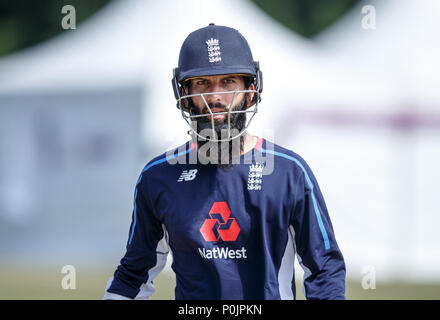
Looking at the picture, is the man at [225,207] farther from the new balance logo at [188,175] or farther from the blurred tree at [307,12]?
the blurred tree at [307,12]

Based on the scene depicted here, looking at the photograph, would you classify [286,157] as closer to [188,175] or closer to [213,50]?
[188,175]

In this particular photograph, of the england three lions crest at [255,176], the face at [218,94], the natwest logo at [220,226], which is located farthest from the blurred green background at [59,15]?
the natwest logo at [220,226]

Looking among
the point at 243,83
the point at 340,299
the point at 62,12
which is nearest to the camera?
the point at 340,299

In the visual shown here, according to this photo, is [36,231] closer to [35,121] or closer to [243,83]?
[35,121]

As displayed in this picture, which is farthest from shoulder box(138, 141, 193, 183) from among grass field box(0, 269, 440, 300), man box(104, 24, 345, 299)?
grass field box(0, 269, 440, 300)

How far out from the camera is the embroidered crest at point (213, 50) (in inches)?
113

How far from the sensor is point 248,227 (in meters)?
2.74

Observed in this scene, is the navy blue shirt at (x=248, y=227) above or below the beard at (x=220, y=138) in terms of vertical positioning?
below

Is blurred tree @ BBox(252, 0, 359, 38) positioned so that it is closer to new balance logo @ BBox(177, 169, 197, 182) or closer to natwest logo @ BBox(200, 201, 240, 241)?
new balance logo @ BBox(177, 169, 197, 182)

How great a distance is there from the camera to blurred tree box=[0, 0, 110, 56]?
8.44m

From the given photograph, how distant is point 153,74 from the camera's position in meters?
8.10

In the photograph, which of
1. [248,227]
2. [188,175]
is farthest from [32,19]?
[248,227]

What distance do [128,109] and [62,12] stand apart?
193 centimetres
